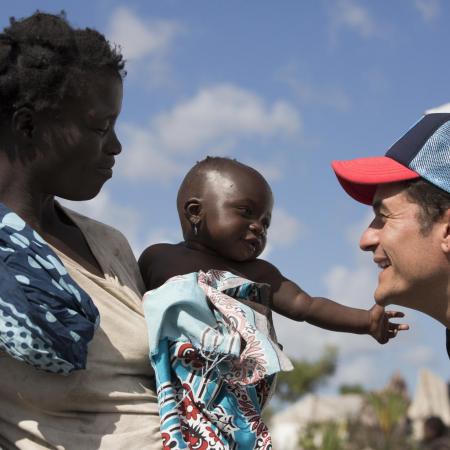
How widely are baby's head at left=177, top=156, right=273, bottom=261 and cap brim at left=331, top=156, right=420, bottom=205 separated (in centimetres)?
38

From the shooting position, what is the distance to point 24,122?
301 cm

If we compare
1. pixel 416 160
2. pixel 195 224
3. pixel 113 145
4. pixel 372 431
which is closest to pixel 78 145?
pixel 113 145

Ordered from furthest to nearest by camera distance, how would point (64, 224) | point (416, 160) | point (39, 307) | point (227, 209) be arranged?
point (227, 209) < point (64, 224) < point (416, 160) < point (39, 307)

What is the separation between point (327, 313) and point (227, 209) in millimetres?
584

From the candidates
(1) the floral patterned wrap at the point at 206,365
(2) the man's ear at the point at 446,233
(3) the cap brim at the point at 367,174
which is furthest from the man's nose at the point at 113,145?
(2) the man's ear at the point at 446,233

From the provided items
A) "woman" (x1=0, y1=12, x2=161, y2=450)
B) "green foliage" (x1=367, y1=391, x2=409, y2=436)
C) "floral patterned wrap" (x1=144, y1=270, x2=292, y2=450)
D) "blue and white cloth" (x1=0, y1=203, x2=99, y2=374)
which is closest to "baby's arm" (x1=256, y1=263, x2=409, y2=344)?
"floral patterned wrap" (x1=144, y1=270, x2=292, y2=450)

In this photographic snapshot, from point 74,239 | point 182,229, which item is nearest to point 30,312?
point 74,239

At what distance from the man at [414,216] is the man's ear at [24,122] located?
119cm

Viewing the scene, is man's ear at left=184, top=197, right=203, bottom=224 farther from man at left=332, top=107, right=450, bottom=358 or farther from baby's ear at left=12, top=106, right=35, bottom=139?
baby's ear at left=12, top=106, right=35, bottom=139

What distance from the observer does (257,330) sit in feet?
10.2

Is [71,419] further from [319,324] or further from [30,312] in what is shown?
[319,324]

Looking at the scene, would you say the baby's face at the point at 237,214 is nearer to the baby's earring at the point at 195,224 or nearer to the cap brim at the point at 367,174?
the baby's earring at the point at 195,224

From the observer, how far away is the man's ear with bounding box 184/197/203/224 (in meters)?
3.72

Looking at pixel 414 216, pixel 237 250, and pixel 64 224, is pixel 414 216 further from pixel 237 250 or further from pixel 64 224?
pixel 64 224
